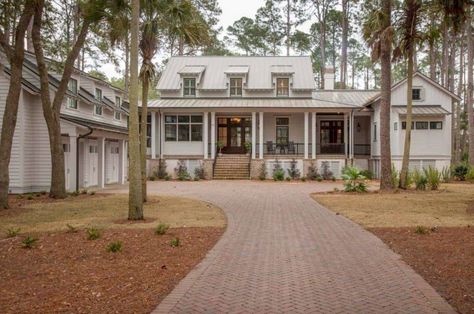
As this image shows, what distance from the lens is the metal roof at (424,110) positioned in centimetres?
3092

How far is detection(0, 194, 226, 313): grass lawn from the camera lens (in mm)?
5789

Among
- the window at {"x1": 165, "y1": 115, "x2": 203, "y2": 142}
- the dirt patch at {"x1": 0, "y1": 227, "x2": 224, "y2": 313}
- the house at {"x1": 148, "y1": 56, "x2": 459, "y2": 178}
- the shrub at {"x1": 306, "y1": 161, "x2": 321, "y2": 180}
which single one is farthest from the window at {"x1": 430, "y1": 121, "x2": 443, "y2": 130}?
the dirt patch at {"x1": 0, "y1": 227, "x2": 224, "y2": 313}

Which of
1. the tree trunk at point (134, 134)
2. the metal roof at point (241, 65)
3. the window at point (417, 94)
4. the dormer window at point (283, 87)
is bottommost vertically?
the tree trunk at point (134, 134)

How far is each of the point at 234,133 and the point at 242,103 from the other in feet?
10.3

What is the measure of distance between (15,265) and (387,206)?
11791 mm

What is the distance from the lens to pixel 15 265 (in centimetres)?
779

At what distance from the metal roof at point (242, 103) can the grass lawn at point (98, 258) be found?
18.1m

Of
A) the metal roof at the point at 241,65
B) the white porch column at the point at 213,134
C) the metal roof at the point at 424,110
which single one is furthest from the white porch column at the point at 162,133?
the metal roof at the point at 424,110

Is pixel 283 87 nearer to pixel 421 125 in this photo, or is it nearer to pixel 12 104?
pixel 421 125

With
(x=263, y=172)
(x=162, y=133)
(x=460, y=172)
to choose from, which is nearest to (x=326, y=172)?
(x=263, y=172)

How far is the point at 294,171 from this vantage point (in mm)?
31484

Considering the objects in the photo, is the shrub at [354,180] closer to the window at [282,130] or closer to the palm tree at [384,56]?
the palm tree at [384,56]

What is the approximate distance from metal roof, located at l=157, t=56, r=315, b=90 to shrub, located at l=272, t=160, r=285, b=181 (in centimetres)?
686

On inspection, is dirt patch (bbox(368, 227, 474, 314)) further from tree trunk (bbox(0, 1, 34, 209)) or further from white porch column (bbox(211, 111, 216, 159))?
white porch column (bbox(211, 111, 216, 159))
